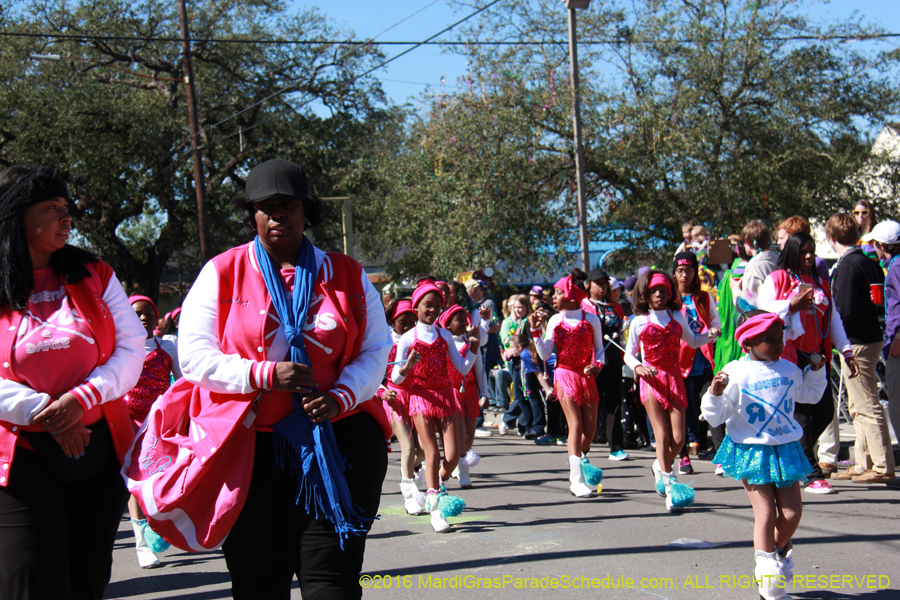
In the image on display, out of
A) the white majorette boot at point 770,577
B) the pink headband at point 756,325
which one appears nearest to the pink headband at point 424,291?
the pink headband at point 756,325

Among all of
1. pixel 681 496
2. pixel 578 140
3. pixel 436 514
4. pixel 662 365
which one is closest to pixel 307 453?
pixel 436 514

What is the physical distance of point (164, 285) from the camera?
40312mm

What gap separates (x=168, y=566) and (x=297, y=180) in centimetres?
374

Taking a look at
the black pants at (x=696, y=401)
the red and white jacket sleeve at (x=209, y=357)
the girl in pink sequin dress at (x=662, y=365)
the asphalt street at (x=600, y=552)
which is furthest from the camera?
the black pants at (x=696, y=401)

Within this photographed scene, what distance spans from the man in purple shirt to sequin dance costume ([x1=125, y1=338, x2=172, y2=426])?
5.69m

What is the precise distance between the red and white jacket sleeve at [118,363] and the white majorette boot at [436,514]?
334cm

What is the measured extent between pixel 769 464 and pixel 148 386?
4.24m

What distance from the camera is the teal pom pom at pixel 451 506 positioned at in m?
6.10

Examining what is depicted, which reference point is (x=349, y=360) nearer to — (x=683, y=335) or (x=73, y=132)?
(x=683, y=335)

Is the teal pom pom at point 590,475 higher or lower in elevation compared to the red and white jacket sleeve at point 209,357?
lower

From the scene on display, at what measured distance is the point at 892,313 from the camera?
6.92 metres

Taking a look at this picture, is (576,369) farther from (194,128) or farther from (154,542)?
(194,128)

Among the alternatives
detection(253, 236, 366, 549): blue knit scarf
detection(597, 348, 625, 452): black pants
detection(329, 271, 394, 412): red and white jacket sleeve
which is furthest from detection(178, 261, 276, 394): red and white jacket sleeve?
detection(597, 348, 625, 452): black pants

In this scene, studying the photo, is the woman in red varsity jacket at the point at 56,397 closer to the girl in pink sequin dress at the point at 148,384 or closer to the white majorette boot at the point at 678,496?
the girl in pink sequin dress at the point at 148,384
